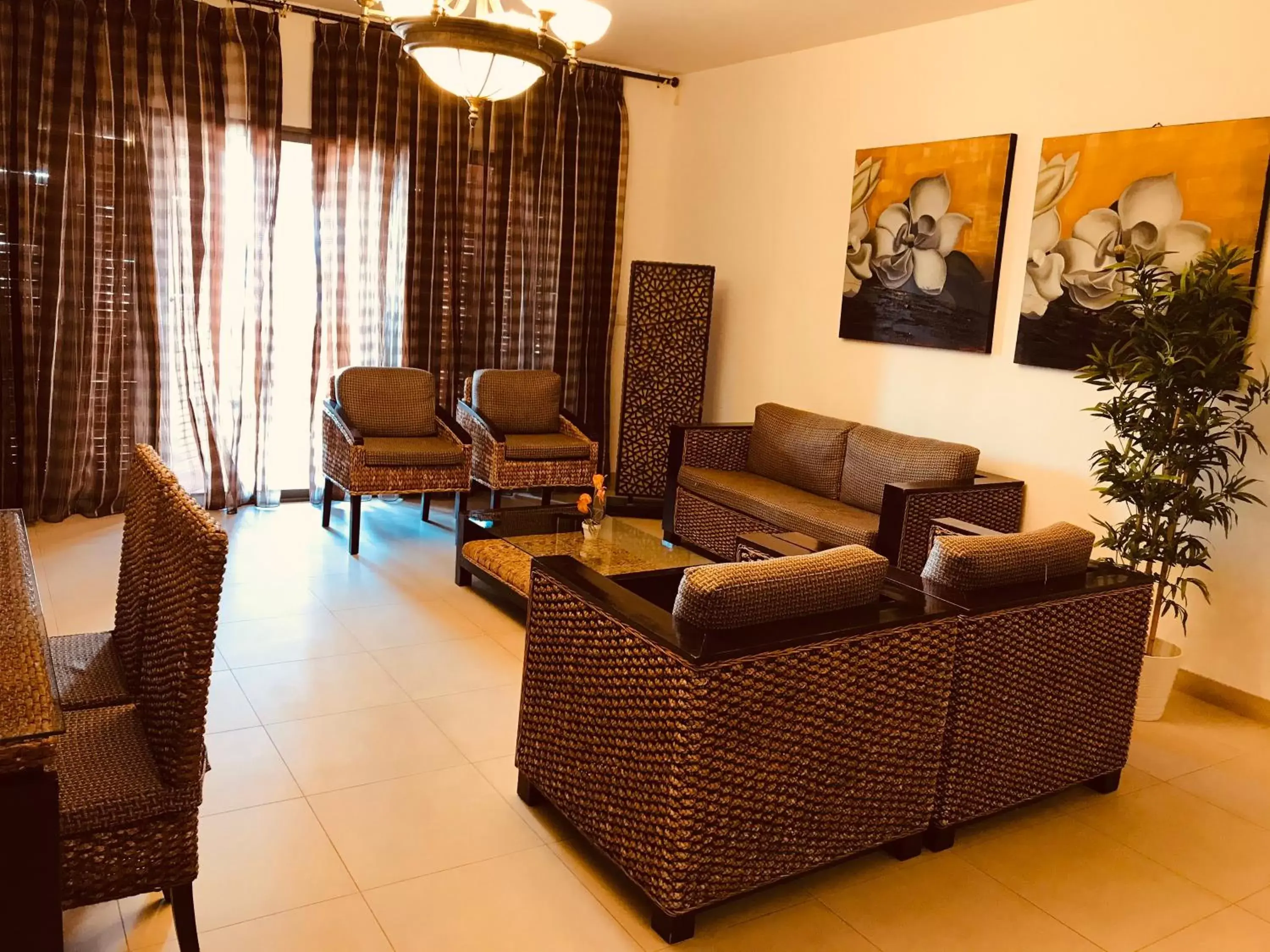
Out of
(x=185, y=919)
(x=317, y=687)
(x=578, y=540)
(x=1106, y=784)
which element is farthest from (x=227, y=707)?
(x=1106, y=784)

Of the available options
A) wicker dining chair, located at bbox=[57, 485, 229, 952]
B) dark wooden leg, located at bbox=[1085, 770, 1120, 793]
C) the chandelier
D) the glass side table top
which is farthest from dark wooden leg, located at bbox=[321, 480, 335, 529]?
dark wooden leg, located at bbox=[1085, 770, 1120, 793]

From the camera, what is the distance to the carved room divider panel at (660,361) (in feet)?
19.8

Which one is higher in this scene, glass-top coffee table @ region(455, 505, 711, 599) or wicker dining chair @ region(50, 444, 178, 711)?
wicker dining chair @ region(50, 444, 178, 711)

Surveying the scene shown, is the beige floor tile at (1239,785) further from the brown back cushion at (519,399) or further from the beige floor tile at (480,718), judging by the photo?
the brown back cushion at (519,399)

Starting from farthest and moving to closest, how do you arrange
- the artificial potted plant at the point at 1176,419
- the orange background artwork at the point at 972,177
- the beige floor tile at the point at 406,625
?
1. the orange background artwork at the point at 972,177
2. the beige floor tile at the point at 406,625
3. the artificial potted plant at the point at 1176,419

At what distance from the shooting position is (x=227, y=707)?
3.22 meters

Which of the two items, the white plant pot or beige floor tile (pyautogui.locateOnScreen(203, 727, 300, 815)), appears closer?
beige floor tile (pyautogui.locateOnScreen(203, 727, 300, 815))

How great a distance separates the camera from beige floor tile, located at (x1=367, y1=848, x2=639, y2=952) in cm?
219

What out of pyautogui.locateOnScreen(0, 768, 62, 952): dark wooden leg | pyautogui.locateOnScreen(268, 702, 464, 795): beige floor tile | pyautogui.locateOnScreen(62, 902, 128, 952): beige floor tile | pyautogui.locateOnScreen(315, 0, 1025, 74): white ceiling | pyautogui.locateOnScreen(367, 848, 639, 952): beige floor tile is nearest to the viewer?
pyautogui.locateOnScreen(0, 768, 62, 952): dark wooden leg

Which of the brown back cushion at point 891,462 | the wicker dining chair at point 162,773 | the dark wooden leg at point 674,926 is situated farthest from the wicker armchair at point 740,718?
the brown back cushion at point 891,462

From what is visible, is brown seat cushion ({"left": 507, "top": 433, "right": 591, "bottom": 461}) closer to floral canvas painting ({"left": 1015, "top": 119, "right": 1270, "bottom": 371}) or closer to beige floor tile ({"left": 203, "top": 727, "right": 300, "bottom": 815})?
floral canvas painting ({"left": 1015, "top": 119, "right": 1270, "bottom": 371})

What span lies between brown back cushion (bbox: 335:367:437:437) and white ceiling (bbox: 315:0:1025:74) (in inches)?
75.5

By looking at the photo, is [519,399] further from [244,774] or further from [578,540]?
[244,774]

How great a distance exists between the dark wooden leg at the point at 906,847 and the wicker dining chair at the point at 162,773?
1635mm
